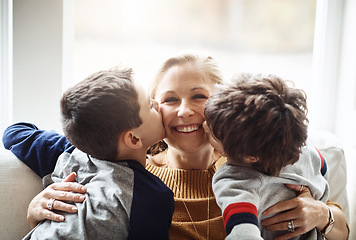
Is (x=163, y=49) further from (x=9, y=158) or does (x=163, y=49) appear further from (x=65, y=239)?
(x=65, y=239)

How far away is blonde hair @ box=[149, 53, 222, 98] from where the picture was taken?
1555 millimetres

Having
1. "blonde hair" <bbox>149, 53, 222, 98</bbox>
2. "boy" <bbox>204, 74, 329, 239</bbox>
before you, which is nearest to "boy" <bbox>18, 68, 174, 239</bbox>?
"boy" <bbox>204, 74, 329, 239</bbox>

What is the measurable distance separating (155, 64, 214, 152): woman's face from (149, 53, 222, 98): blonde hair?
0.09 feet

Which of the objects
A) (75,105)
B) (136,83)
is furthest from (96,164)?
(136,83)

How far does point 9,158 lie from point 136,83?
0.70 metres

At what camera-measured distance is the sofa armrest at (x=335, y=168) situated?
1.71 meters

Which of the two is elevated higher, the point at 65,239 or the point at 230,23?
the point at 230,23

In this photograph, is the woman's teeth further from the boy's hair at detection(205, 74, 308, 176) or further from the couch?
the couch

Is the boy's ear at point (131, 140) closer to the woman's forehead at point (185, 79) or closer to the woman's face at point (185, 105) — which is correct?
the woman's face at point (185, 105)

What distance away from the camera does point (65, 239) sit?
1062 millimetres

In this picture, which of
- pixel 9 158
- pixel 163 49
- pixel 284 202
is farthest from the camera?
pixel 163 49

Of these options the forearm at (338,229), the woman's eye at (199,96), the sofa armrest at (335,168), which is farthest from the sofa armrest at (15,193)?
the sofa armrest at (335,168)

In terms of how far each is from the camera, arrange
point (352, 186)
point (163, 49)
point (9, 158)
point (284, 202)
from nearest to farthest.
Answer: point (284, 202) < point (9, 158) < point (352, 186) < point (163, 49)

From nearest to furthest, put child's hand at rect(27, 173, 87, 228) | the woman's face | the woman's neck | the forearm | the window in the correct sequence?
child's hand at rect(27, 173, 87, 228) < the forearm < the woman's face < the woman's neck < the window
